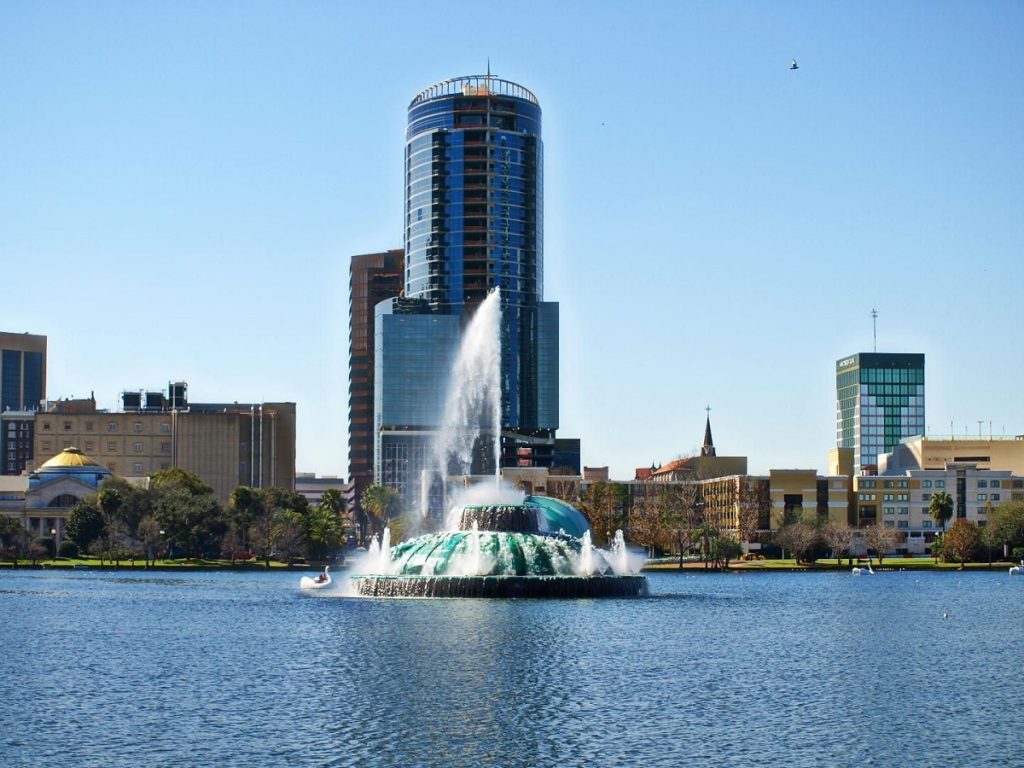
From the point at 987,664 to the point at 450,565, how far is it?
147 feet

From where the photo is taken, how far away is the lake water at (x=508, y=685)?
44375 millimetres

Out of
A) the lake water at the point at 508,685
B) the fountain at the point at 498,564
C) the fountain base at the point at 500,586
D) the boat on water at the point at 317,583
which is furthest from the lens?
the boat on water at the point at 317,583

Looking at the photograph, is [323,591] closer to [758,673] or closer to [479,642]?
[479,642]

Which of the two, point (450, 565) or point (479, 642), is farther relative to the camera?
point (450, 565)

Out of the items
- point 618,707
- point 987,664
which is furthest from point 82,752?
point 987,664

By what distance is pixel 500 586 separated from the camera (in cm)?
10075

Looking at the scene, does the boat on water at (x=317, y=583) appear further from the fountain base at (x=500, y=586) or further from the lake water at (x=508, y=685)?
the lake water at (x=508, y=685)

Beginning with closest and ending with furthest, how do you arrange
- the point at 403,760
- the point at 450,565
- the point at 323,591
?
1. the point at 403,760
2. the point at 450,565
3. the point at 323,591

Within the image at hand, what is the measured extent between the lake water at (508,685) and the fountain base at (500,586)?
3.00m

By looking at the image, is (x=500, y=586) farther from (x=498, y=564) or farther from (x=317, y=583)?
(x=317, y=583)

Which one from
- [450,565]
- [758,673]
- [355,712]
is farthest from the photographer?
[450,565]

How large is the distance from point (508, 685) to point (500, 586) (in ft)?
145

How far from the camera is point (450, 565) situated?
10569 cm

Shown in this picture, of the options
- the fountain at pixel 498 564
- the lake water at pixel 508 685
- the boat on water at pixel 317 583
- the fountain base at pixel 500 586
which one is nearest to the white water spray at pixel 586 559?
the fountain at pixel 498 564
